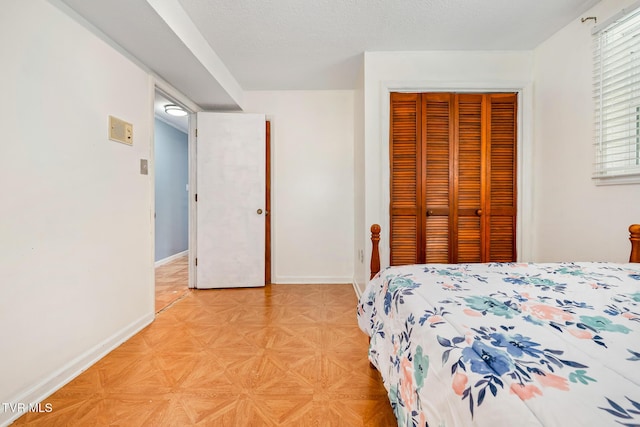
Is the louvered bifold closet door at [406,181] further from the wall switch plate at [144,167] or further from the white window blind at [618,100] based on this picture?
the wall switch plate at [144,167]

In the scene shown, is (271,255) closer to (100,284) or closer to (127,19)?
(100,284)

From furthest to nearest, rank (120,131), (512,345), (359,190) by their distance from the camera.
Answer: (359,190), (120,131), (512,345)

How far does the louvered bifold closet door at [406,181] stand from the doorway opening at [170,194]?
2.70 m

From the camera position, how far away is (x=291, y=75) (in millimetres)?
2844

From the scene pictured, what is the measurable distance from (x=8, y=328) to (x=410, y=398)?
5.90 ft

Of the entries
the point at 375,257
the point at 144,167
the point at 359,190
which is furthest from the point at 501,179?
the point at 144,167

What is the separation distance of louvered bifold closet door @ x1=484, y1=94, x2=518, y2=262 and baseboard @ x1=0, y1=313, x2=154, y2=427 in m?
3.14

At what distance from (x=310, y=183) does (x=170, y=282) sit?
2.20 meters

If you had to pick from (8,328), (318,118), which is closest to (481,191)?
(318,118)

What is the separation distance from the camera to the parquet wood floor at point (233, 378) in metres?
1.23

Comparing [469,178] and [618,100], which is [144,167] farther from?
[618,100]

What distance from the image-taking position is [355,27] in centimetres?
207

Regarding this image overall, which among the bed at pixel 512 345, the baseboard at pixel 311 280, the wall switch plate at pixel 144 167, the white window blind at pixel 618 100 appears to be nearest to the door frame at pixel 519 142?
the white window blind at pixel 618 100

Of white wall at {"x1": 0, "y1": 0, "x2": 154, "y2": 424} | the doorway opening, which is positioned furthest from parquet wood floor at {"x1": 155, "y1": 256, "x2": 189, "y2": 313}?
white wall at {"x1": 0, "y1": 0, "x2": 154, "y2": 424}
